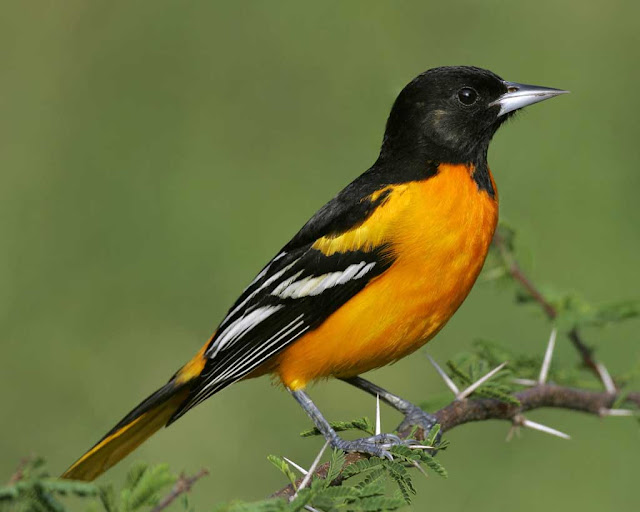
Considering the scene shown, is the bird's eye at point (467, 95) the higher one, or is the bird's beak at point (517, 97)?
the bird's eye at point (467, 95)

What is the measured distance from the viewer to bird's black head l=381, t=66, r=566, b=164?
14.1 ft

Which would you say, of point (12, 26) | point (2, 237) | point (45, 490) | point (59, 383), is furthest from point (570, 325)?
point (12, 26)

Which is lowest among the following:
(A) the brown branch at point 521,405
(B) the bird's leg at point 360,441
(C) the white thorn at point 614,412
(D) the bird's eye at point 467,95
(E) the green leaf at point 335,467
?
(C) the white thorn at point 614,412

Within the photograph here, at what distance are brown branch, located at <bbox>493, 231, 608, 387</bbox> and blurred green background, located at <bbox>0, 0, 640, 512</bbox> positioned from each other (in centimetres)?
205

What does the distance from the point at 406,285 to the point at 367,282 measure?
0.17 meters

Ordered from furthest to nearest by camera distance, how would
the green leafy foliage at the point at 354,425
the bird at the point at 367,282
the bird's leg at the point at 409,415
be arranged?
the bird's leg at the point at 409,415, the bird at the point at 367,282, the green leafy foliage at the point at 354,425

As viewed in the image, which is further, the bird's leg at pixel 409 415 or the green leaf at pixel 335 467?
the bird's leg at pixel 409 415

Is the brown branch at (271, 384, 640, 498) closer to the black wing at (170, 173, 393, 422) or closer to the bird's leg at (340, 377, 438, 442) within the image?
the bird's leg at (340, 377, 438, 442)

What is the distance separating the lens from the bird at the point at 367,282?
380 cm

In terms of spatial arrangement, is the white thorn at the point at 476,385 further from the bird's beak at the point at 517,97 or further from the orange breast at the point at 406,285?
the bird's beak at the point at 517,97

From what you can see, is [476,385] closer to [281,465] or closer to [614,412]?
[614,412]

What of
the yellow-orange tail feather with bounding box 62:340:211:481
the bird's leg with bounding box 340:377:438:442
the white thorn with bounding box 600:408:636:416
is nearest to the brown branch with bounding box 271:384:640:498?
the white thorn with bounding box 600:408:636:416

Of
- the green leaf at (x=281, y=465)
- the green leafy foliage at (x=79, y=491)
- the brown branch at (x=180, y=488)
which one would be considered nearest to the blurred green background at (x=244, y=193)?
the green leaf at (x=281, y=465)

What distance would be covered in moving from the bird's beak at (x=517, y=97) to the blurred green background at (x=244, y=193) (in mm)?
2363
